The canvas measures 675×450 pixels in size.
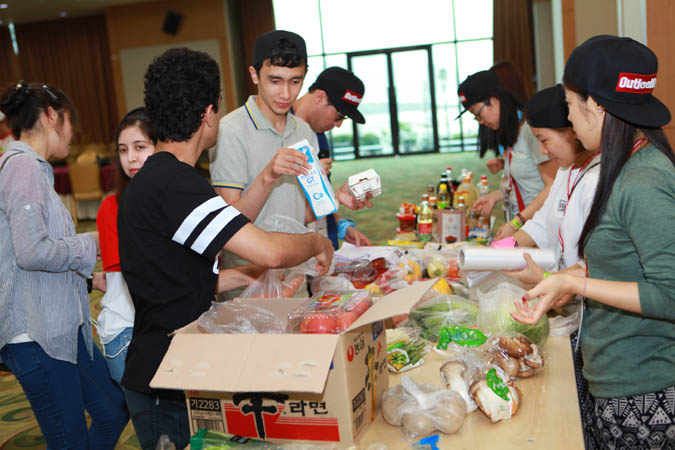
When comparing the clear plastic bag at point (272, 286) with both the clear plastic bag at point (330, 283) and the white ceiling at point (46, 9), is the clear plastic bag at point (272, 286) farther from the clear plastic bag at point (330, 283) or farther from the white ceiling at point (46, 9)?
the white ceiling at point (46, 9)

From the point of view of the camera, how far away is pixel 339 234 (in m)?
2.99

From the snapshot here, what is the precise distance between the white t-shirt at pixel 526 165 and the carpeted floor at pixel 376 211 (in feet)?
6.52

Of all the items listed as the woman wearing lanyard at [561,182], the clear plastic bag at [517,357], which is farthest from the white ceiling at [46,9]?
the clear plastic bag at [517,357]

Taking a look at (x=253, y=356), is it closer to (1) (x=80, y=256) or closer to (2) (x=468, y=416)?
(2) (x=468, y=416)

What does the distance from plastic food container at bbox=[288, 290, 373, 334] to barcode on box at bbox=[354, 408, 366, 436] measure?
0.18 meters

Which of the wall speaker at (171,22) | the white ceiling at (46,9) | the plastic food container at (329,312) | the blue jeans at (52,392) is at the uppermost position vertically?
the white ceiling at (46,9)

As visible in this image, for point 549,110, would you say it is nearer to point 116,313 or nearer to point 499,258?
point 499,258

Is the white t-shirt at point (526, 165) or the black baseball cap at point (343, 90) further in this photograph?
the white t-shirt at point (526, 165)

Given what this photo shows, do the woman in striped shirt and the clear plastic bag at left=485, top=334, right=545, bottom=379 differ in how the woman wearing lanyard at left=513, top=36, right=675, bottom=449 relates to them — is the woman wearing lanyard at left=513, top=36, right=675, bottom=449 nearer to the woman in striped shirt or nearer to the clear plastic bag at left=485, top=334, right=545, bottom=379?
the clear plastic bag at left=485, top=334, right=545, bottom=379

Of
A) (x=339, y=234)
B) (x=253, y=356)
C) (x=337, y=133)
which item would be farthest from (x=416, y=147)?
(x=253, y=356)

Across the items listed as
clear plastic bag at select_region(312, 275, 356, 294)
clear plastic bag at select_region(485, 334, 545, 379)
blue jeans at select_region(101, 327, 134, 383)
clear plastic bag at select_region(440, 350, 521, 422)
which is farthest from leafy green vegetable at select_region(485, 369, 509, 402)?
blue jeans at select_region(101, 327, 134, 383)

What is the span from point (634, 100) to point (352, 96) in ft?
5.41

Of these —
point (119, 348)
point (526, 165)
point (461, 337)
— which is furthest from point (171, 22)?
point (461, 337)

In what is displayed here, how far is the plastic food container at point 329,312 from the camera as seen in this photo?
118 cm
